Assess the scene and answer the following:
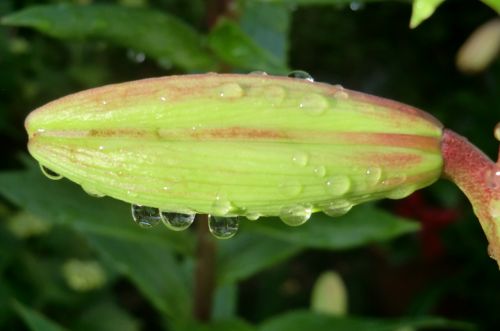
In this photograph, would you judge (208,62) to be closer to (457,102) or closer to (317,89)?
(317,89)

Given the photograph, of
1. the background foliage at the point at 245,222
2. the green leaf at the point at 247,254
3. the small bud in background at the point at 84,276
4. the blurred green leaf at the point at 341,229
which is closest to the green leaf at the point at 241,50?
the background foliage at the point at 245,222

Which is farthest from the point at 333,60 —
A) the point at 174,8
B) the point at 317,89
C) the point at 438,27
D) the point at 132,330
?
the point at 317,89

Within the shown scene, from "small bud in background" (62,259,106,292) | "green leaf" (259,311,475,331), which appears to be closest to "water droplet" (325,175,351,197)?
"green leaf" (259,311,475,331)

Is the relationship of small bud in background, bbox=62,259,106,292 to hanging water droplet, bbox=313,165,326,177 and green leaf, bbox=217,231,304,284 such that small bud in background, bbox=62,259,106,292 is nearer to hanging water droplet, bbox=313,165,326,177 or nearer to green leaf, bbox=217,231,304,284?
green leaf, bbox=217,231,304,284

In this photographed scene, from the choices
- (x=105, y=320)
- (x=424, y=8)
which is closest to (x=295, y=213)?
(x=424, y=8)

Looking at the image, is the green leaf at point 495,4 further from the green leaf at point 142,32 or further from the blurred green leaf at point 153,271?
the blurred green leaf at point 153,271

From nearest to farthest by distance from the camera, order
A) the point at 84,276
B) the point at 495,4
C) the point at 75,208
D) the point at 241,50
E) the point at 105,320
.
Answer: the point at 495,4 < the point at 241,50 < the point at 75,208 < the point at 84,276 < the point at 105,320

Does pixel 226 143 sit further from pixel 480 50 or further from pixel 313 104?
pixel 480 50
